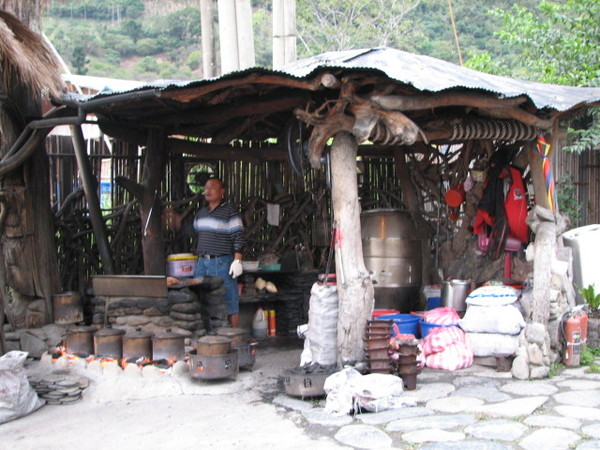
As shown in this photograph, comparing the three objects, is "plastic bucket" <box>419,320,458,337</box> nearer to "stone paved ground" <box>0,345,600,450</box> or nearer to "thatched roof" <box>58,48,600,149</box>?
"stone paved ground" <box>0,345,600,450</box>

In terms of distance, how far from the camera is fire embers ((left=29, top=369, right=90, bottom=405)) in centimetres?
698

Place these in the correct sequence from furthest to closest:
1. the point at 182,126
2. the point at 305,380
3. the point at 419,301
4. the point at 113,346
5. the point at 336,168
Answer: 1. the point at 419,301
2. the point at 182,126
3. the point at 113,346
4. the point at 336,168
5. the point at 305,380

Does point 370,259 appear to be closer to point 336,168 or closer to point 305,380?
point 336,168

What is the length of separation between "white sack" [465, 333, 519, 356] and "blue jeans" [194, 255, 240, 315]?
9.64 ft

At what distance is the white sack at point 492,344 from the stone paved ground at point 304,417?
0.63 feet

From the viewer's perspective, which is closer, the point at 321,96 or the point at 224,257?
the point at 321,96

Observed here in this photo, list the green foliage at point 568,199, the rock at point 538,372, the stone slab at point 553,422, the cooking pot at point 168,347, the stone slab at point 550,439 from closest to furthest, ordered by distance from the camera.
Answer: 1. the stone slab at point 550,439
2. the stone slab at point 553,422
3. the rock at point 538,372
4. the cooking pot at point 168,347
5. the green foliage at point 568,199

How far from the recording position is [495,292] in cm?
795

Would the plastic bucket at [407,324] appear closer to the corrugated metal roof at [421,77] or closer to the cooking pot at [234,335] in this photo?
the cooking pot at [234,335]

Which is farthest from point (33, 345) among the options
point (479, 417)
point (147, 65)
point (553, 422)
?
point (147, 65)

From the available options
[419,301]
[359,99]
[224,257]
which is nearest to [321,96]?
[359,99]

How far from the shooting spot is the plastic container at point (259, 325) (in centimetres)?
1038

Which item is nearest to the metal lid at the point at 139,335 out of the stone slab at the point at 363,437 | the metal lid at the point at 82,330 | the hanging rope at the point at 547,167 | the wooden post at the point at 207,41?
the metal lid at the point at 82,330

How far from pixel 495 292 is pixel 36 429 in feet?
15.9
